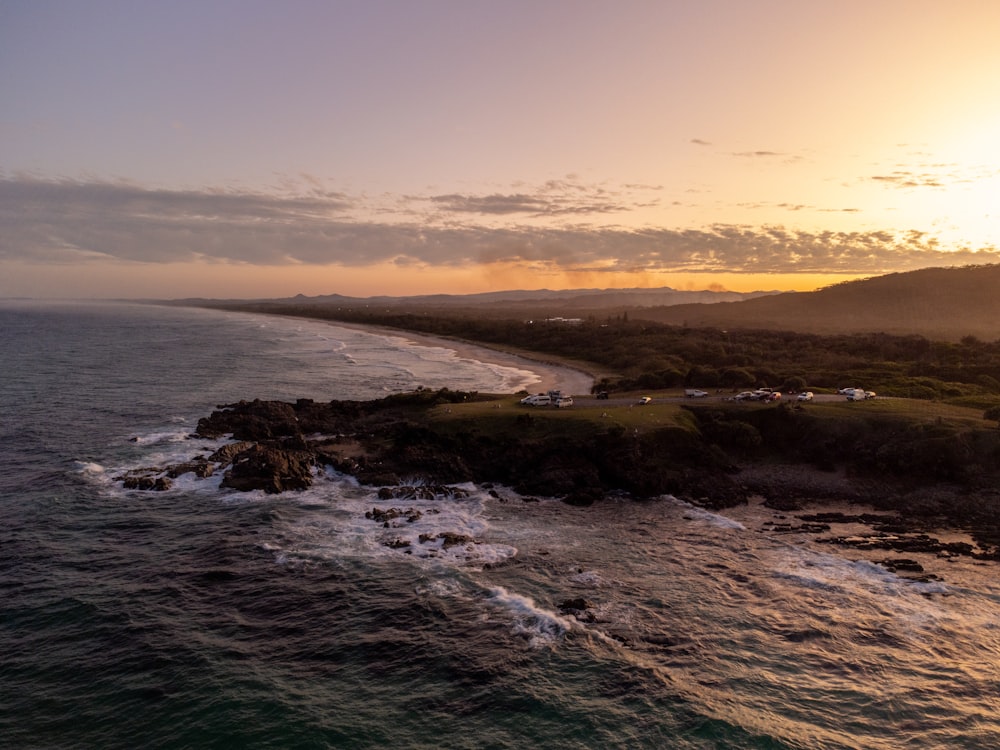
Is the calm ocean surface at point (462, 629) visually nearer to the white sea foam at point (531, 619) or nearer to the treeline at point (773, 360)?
the white sea foam at point (531, 619)

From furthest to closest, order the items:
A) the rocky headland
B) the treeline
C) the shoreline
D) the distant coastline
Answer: the distant coastline < the shoreline < the treeline < the rocky headland

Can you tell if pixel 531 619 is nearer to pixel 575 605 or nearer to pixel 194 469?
pixel 575 605

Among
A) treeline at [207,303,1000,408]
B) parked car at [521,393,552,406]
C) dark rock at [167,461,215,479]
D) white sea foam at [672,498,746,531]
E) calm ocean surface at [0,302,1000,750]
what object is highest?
treeline at [207,303,1000,408]

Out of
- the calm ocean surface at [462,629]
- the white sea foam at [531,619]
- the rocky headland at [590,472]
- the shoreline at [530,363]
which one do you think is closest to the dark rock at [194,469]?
the rocky headland at [590,472]

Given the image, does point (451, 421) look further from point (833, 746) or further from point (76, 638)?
point (833, 746)

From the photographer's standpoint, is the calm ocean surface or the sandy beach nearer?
the calm ocean surface

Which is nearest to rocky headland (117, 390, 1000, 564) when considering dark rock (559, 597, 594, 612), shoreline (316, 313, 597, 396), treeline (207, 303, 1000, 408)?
dark rock (559, 597, 594, 612)

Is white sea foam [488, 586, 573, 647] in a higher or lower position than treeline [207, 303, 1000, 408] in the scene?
lower

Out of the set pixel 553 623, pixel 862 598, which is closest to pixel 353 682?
pixel 553 623

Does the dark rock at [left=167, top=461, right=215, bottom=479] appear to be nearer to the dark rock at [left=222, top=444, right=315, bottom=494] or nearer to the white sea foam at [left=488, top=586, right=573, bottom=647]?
the dark rock at [left=222, top=444, right=315, bottom=494]
